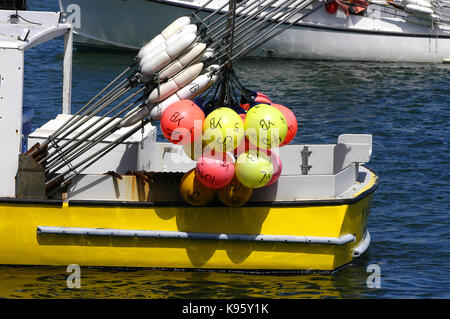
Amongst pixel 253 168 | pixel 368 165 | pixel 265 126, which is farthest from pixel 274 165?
pixel 368 165

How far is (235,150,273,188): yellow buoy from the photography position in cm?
937

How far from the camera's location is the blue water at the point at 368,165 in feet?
33.1

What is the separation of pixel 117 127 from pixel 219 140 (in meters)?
1.33

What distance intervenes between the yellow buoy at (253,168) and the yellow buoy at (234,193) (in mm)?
218

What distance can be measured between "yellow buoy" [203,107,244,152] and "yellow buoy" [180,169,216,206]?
54cm

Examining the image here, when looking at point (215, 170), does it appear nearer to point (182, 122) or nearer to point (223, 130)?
point (223, 130)

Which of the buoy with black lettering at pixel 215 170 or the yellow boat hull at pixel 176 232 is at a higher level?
the buoy with black lettering at pixel 215 170

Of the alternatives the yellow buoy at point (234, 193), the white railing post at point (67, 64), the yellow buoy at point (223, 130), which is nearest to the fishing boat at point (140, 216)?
the yellow buoy at point (234, 193)

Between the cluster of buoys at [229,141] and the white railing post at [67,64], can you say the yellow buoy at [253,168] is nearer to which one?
the cluster of buoys at [229,141]

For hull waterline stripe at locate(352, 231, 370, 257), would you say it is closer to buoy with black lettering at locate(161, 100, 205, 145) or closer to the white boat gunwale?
the white boat gunwale

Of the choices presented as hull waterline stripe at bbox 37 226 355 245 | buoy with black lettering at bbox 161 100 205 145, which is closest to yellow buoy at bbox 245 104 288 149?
buoy with black lettering at bbox 161 100 205 145

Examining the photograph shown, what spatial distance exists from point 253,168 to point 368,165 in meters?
6.78

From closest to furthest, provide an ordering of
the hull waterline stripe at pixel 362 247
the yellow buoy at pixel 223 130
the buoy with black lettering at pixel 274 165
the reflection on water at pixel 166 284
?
the yellow buoy at pixel 223 130, the buoy with black lettering at pixel 274 165, the reflection on water at pixel 166 284, the hull waterline stripe at pixel 362 247

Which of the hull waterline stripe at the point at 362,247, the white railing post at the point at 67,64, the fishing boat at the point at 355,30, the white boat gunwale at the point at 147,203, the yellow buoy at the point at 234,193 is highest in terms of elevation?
the fishing boat at the point at 355,30
